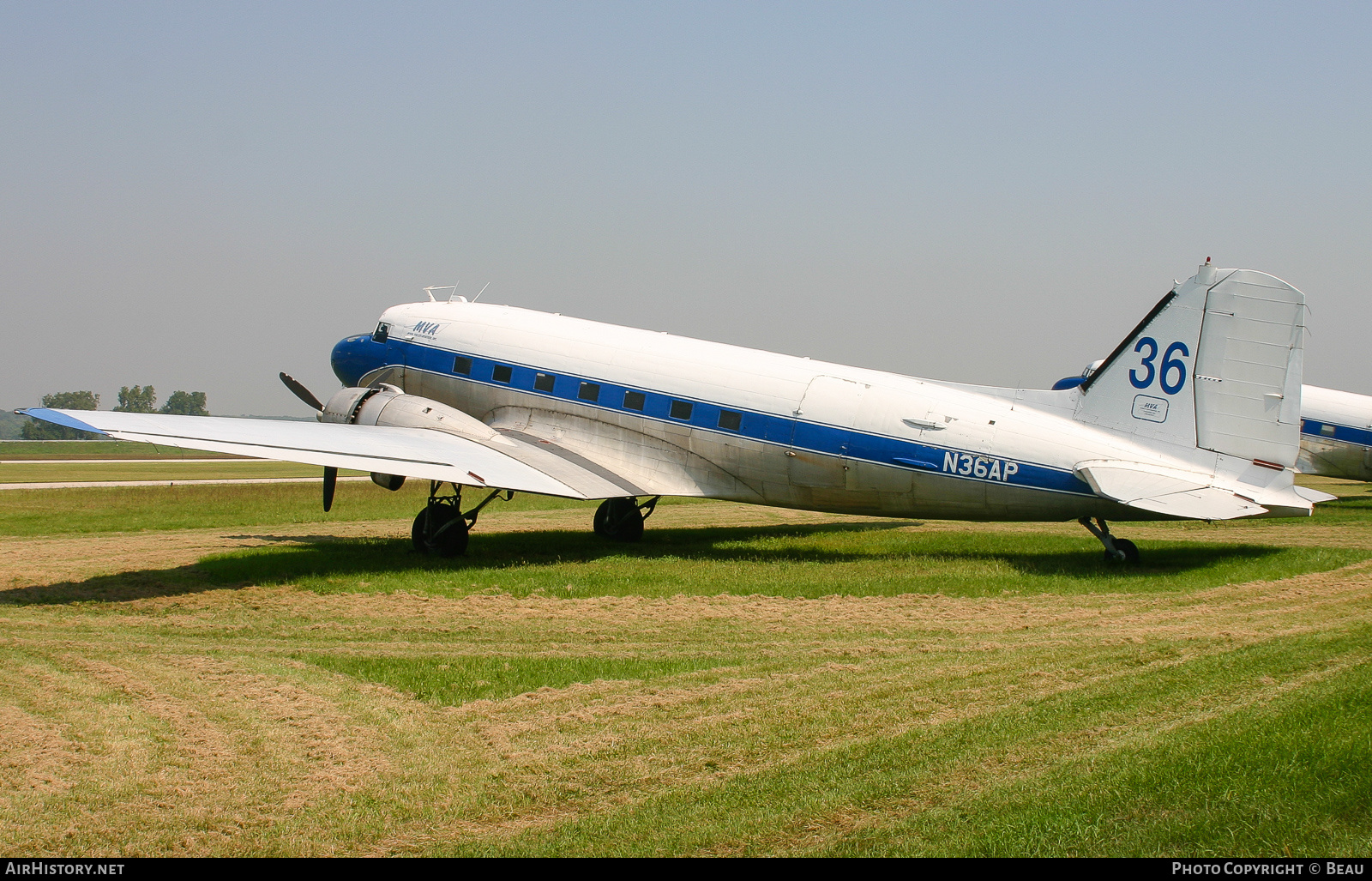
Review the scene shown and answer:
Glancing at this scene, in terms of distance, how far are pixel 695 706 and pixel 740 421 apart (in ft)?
30.6

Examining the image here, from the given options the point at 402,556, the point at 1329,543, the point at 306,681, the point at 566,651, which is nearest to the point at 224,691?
the point at 306,681

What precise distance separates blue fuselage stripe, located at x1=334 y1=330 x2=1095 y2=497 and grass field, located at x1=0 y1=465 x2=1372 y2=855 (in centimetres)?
142

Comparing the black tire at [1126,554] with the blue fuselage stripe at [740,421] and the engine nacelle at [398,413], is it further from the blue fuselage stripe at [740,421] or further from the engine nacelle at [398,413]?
the engine nacelle at [398,413]

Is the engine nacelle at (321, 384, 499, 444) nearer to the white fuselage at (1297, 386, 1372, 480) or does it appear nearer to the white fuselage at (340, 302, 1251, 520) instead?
the white fuselage at (340, 302, 1251, 520)

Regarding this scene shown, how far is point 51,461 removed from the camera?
6022 centimetres

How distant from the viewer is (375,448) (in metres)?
15.8

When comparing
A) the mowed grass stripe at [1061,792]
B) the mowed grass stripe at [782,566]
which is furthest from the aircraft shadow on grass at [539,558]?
the mowed grass stripe at [1061,792]

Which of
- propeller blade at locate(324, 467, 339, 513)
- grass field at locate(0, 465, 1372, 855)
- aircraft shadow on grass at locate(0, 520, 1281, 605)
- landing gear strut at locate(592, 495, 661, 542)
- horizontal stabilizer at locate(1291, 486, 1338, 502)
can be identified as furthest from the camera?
landing gear strut at locate(592, 495, 661, 542)

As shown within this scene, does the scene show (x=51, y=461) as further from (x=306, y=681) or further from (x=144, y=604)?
(x=306, y=681)

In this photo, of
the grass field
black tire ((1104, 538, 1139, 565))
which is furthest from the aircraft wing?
black tire ((1104, 538, 1139, 565))

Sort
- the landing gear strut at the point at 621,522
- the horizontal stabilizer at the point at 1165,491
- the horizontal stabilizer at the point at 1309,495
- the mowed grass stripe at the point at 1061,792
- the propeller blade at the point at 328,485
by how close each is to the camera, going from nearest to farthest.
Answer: the mowed grass stripe at the point at 1061,792 → the horizontal stabilizer at the point at 1165,491 → the horizontal stabilizer at the point at 1309,495 → the propeller blade at the point at 328,485 → the landing gear strut at the point at 621,522

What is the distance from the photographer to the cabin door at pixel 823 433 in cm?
1609

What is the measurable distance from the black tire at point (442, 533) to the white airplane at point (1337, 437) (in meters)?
18.5

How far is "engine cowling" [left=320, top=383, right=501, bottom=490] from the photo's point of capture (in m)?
18.2
